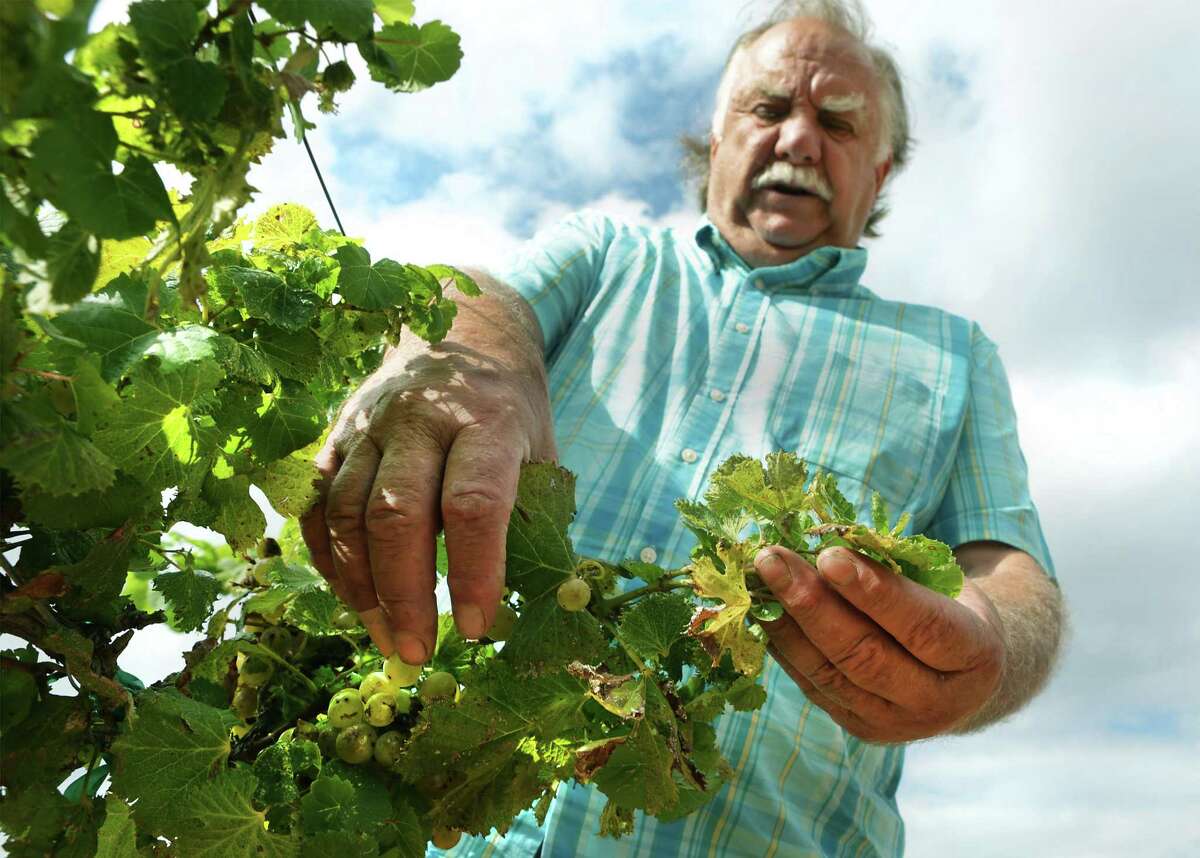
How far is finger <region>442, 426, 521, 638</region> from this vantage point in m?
0.80

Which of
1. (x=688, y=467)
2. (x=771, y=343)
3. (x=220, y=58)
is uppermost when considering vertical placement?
(x=771, y=343)

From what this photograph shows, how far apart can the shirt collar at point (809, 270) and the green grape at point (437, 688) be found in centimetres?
158

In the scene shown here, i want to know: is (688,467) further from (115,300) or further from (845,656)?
(115,300)

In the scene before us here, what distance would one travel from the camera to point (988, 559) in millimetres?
2000

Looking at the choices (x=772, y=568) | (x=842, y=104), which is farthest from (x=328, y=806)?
(x=842, y=104)

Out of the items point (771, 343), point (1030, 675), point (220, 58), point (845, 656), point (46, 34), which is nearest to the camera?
point (46, 34)

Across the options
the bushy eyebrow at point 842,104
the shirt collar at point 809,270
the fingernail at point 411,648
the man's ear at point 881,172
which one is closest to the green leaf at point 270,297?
the fingernail at point 411,648

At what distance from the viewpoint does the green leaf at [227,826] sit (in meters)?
0.72

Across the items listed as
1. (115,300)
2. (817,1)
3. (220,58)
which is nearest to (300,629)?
(115,300)

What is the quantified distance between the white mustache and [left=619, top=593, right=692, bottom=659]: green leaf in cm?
182

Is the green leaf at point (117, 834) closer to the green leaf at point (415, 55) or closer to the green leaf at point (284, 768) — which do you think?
the green leaf at point (284, 768)

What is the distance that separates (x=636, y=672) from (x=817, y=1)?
2.63 m

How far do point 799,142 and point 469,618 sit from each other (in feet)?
6.38

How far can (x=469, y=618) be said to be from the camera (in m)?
0.80
